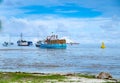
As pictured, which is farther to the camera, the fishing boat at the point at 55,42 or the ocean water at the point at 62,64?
the fishing boat at the point at 55,42

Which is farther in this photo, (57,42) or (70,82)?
(57,42)

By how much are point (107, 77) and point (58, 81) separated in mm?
4603

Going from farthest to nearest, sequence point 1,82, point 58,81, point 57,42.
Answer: point 57,42, point 58,81, point 1,82

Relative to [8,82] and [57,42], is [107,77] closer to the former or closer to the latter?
[8,82]

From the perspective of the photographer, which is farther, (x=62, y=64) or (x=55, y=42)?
(x=55, y=42)

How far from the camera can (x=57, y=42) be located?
15600 centimetres

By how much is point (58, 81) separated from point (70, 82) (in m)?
1.06

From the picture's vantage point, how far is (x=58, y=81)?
27516mm

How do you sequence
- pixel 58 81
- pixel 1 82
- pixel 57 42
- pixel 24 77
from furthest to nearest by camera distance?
pixel 57 42
pixel 24 77
pixel 58 81
pixel 1 82

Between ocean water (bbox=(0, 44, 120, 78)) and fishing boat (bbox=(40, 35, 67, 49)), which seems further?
fishing boat (bbox=(40, 35, 67, 49))

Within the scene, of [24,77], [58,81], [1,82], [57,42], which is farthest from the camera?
[57,42]

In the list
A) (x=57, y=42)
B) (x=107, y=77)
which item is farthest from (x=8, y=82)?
(x=57, y=42)

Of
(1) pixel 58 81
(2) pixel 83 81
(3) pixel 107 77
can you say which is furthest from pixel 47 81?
(3) pixel 107 77

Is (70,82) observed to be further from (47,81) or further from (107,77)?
(107,77)
